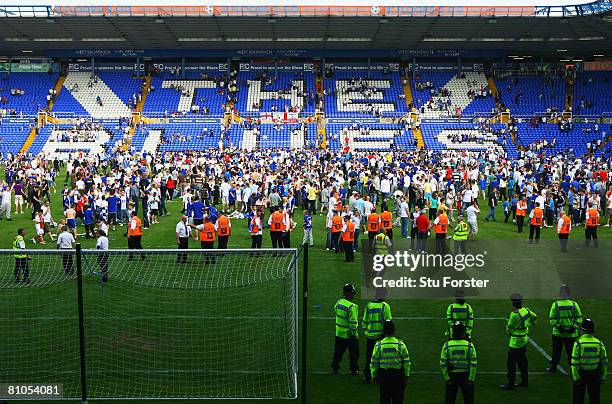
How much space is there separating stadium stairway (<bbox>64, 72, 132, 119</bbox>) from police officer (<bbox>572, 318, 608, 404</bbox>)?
48.7 metres

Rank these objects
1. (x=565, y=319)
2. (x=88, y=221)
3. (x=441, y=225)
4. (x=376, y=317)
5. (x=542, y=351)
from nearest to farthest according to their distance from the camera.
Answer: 1. (x=376, y=317)
2. (x=565, y=319)
3. (x=542, y=351)
4. (x=441, y=225)
5. (x=88, y=221)

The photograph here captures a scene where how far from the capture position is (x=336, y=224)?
63.1ft

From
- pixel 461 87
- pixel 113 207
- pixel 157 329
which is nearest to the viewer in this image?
pixel 157 329

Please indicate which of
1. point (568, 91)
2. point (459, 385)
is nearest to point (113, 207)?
point (459, 385)

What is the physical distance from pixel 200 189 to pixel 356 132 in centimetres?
2609

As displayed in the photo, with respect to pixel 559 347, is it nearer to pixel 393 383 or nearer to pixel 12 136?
pixel 393 383

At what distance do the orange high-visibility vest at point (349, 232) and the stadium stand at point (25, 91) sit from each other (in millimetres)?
42489

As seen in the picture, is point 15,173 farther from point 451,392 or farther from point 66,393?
point 451,392

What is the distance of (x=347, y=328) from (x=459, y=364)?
208cm

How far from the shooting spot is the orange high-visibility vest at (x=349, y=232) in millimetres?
18219

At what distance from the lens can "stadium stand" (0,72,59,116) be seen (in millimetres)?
54469

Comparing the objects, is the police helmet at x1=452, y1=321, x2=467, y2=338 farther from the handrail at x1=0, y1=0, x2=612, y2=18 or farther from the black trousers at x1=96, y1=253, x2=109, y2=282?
the handrail at x1=0, y1=0, x2=612, y2=18

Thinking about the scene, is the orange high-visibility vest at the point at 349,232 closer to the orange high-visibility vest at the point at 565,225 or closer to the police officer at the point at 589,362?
the orange high-visibility vest at the point at 565,225

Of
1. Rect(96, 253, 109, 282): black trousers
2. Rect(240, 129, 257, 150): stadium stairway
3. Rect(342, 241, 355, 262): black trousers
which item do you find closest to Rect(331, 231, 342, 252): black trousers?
Rect(342, 241, 355, 262): black trousers
